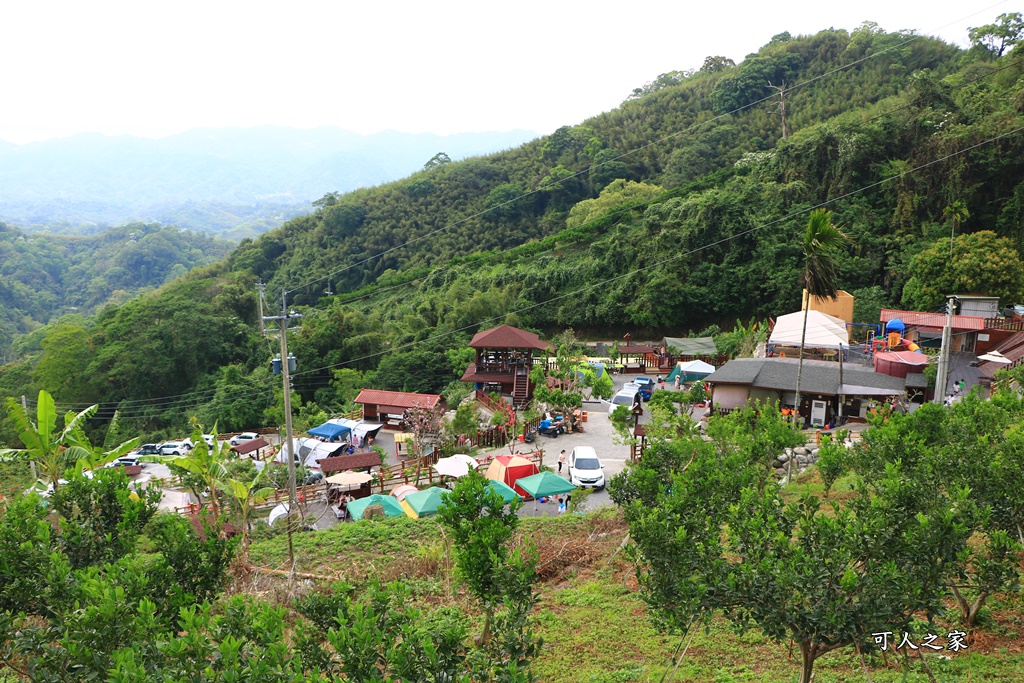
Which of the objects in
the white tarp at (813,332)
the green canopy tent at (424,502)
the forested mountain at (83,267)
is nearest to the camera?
the green canopy tent at (424,502)


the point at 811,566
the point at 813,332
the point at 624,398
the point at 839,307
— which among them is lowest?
the point at 624,398

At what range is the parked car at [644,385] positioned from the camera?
83.4ft

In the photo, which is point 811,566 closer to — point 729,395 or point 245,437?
point 729,395

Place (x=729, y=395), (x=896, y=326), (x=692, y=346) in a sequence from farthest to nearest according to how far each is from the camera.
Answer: (x=692, y=346)
(x=896, y=326)
(x=729, y=395)

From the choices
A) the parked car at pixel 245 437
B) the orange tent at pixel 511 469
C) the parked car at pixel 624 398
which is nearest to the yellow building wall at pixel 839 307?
the parked car at pixel 624 398

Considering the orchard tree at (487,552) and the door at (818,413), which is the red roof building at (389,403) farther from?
the orchard tree at (487,552)

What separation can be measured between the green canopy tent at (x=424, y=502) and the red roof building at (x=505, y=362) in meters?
11.6

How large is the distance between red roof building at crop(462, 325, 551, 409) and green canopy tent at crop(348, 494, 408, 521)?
1133 cm

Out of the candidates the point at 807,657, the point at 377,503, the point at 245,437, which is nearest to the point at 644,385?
the point at 377,503

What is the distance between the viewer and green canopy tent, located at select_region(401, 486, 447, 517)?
13.4 metres

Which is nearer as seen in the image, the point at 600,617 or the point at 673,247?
the point at 600,617

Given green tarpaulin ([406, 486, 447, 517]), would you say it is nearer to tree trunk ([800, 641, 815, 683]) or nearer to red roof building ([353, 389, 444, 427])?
tree trunk ([800, 641, 815, 683])

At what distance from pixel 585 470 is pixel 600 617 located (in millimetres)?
7528

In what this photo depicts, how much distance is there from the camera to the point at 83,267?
86.3 meters
